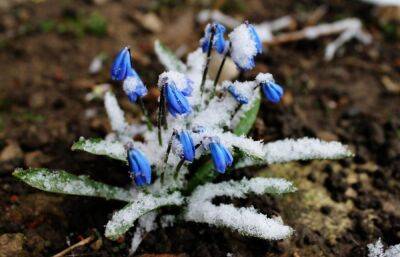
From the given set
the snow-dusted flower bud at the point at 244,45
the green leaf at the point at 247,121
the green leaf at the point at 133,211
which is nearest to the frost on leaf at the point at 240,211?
the green leaf at the point at 133,211

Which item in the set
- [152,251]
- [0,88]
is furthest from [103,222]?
[0,88]

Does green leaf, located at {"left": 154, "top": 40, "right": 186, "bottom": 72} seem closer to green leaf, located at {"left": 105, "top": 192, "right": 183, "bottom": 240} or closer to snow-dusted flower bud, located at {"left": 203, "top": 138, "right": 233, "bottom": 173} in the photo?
green leaf, located at {"left": 105, "top": 192, "right": 183, "bottom": 240}

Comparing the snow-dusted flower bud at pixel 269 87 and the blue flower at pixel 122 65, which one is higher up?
the blue flower at pixel 122 65

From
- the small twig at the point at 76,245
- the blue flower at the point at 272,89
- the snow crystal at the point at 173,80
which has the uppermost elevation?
the snow crystal at the point at 173,80

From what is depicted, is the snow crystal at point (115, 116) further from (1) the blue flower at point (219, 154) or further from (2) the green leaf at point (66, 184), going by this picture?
(1) the blue flower at point (219, 154)

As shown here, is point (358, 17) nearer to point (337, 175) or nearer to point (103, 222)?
point (337, 175)

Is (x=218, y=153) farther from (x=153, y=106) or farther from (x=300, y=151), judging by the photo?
(x=153, y=106)

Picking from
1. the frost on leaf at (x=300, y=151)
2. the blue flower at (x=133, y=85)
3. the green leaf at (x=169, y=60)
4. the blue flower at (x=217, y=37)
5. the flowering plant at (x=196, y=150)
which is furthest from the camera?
the green leaf at (x=169, y=60)
